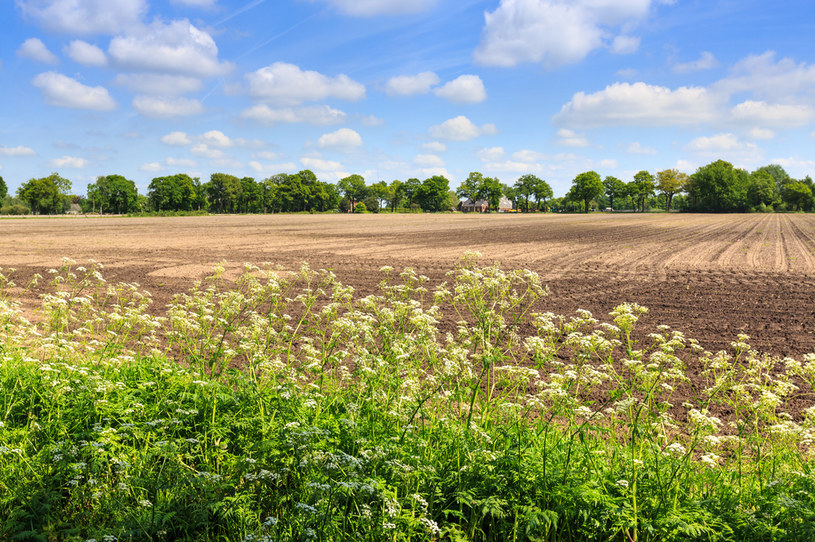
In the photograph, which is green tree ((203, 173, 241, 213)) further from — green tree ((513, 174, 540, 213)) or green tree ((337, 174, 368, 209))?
green tree ((513, 174, 540, 213))

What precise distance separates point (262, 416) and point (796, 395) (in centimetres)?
817

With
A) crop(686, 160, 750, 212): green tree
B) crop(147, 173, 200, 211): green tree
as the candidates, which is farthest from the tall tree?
crop(147, 173, 200, 211): green tree

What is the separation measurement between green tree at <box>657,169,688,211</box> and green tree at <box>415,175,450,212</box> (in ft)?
246

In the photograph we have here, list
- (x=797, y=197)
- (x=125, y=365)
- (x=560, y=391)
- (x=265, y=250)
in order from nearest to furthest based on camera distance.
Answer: (x=560, y=391) → (x=125, y=365) → (x=265, y=250) → (x=797, y=197)

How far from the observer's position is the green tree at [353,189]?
188 meters

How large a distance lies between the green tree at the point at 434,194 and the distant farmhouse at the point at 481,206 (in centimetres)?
1288

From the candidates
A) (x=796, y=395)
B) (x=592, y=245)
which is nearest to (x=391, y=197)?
Result: (x=592, y=245)

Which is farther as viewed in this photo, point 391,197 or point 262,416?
point 391,197

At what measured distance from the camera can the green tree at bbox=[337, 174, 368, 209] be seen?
18846cm

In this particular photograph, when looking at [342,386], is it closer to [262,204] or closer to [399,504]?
[399,504]

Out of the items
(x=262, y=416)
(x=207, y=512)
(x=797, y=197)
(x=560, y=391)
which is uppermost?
(x=797, y=197)

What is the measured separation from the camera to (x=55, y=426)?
4891 millimetres

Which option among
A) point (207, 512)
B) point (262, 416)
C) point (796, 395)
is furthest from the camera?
point (796, 395)

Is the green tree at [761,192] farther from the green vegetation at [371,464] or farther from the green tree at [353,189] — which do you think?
the green vegetation at [371,464]
